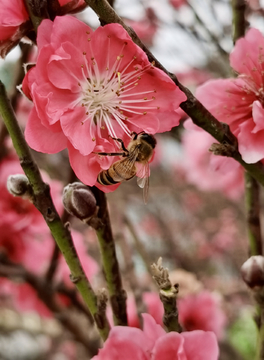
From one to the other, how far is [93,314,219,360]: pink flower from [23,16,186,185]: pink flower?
155mm

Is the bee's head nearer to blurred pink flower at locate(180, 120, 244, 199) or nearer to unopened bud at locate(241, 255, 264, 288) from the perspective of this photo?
unopened bud at locate(241, 255, 264, 288)

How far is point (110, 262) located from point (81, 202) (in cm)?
8

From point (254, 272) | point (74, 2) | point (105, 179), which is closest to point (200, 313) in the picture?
point (254, 272)

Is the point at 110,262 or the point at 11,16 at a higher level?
the point at 11,16

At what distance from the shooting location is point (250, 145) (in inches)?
17.0

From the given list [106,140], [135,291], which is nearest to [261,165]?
[106,140]

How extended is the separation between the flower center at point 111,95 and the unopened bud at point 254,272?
8.0 inches

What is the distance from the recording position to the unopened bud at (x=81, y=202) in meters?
0.41

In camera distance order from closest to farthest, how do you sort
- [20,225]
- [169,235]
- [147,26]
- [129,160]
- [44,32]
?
[44,32]
[129,160]
[20,225]
[147,26]
[169,235]

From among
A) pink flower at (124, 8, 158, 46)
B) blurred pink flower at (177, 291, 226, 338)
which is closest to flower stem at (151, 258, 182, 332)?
blurred pink flower at (177, 291, 226, 338)

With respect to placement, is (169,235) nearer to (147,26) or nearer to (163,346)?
(147,26)

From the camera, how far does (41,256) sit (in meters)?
0.89

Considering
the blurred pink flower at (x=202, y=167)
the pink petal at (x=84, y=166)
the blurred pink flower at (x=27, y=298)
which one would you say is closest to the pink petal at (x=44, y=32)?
the pink petal at (x=84, y=166)

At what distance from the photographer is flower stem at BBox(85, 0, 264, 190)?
35 centimetres
